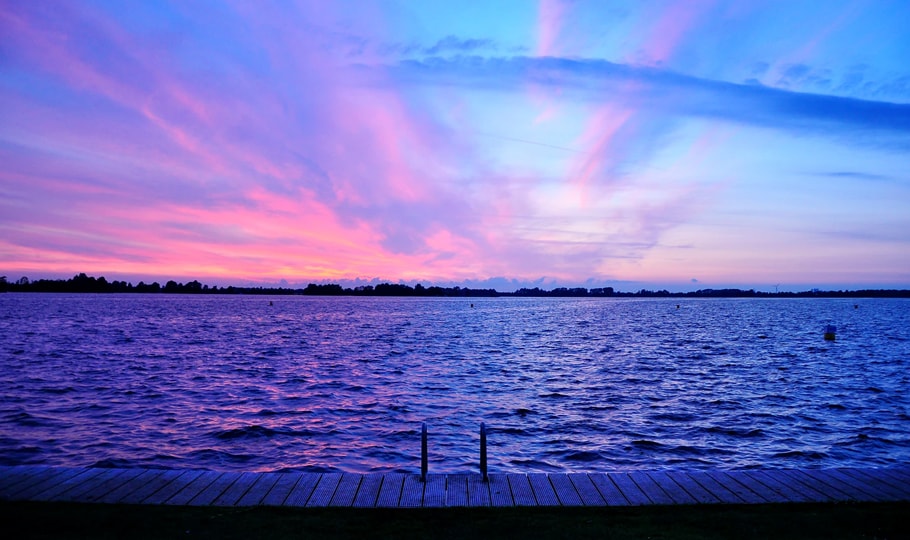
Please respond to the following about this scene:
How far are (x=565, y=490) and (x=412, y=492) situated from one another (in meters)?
2.63

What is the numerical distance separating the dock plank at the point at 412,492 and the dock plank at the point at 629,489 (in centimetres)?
343

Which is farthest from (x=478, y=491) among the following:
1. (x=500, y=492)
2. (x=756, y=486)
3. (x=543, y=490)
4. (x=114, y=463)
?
(x=114, y=463)

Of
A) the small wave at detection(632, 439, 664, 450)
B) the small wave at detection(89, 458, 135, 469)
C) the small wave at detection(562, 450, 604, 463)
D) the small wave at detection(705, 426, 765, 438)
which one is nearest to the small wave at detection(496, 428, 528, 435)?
the small wave at detection(562, 450, 604, 463)

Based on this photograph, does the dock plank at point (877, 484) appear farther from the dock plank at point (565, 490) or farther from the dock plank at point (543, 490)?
the dock plank at point (543, 490)

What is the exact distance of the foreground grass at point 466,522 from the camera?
347 inches

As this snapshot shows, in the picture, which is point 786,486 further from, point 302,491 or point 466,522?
point 302,491

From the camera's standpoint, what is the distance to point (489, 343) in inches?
2475

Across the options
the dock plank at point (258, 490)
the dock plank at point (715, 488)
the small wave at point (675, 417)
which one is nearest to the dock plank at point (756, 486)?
the dock plank at point (715, 488)

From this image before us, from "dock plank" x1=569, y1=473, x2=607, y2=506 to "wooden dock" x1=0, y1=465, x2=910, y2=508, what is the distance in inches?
0.6

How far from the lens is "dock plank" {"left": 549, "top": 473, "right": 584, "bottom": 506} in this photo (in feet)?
34.1

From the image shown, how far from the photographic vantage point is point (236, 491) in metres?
10.9

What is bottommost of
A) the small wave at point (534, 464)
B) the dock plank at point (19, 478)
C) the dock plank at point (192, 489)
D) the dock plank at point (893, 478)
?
the small wave at point (534, 464)

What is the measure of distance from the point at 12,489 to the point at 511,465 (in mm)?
11363

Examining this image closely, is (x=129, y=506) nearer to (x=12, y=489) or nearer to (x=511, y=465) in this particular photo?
(x=12, y=489)
